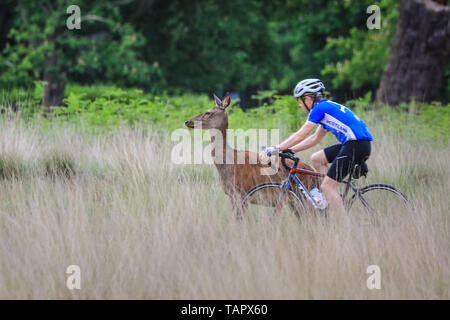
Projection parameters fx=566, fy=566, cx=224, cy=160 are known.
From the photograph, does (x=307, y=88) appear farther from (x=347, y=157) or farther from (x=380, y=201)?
(x=380, y=201)

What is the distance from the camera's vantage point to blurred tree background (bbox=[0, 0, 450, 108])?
64.5ft

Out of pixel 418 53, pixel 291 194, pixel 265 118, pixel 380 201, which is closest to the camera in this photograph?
pixel 291 194

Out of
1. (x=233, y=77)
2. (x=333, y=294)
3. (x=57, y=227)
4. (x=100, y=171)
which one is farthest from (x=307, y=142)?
(x=233, y=77)

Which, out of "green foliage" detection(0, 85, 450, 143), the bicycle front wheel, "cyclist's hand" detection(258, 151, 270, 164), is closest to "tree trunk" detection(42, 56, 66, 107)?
"green foliage" detection(0, 85, 450, 143)

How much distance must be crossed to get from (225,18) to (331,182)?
67.7 ft

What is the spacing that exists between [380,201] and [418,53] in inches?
364

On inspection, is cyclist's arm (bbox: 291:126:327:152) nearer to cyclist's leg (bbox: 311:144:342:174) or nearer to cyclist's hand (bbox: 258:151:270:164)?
cyclist's leg (bbox: 311:144:342:174)

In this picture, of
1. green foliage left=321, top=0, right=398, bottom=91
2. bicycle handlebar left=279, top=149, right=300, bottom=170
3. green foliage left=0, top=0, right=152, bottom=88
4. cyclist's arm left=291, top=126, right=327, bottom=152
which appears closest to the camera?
bicycle handlebar left=279, top=149, right=300, bottom=170

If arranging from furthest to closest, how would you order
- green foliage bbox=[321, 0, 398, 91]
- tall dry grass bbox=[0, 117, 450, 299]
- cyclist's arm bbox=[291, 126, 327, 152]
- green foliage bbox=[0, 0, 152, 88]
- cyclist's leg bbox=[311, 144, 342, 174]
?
1. green foliage bbox=[321, 0, 398, 91]
2. green foliage bbox=[0, 0, 152, 88]
3. cyclist's leg bbox=[311, 144, 342, 174]
4. cyclist's arm bbox=[291, 126, 327, 152]
5. tall dry grass bbox=[0, 117, 450, 299]

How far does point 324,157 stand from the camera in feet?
20.3

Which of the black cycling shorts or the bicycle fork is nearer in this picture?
the black cycling shorts

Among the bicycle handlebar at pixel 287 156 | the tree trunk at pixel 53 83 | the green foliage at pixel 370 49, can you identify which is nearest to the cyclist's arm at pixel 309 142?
the bicycle handlebar at pixel 287 156

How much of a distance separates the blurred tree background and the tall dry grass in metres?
8.31

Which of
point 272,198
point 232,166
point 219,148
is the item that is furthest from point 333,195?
point 219,148
